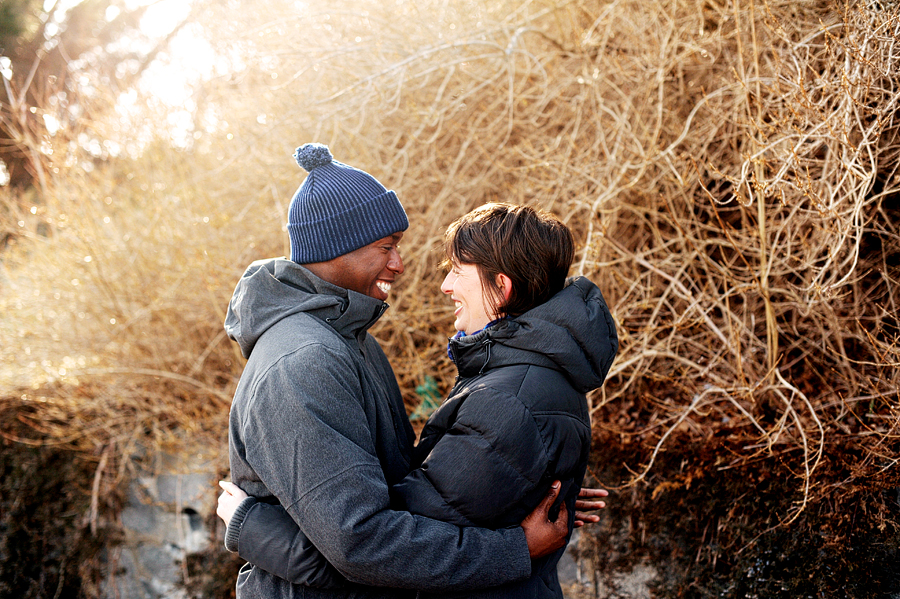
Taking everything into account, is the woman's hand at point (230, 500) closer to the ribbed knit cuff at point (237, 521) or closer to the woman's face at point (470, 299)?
the ribbed knit cuff at point (237, 521)

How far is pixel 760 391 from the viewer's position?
9.45 ft

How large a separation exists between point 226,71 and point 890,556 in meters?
5.87

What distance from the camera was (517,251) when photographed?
167cm

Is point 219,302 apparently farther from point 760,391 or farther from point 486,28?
point 760,391

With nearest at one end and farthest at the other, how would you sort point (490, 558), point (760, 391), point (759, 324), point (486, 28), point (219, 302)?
point (490, 558)
point (760, 391)
point (759, 324)
point (486, 28)
point (219, 302)

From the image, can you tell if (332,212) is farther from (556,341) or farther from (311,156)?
(556,341)

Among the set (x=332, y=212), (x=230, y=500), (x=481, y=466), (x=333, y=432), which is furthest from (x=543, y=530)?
(x=332, y=212)

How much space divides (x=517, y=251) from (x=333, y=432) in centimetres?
69

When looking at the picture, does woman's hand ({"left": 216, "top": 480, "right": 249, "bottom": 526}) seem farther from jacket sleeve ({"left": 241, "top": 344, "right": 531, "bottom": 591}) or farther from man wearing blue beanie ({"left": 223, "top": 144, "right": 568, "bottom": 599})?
jacket sleeve ({"left": 241, "top": 344, "right": 531, "bottom": 591})

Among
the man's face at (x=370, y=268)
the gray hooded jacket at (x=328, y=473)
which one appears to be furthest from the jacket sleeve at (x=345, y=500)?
the man's face at (x=370, y=268)

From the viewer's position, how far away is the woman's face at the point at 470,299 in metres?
1.73

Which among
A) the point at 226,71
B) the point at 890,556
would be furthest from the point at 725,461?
the point at 226,71

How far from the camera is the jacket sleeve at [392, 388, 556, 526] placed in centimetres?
145

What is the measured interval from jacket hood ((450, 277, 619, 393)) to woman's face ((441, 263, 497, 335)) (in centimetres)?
7
